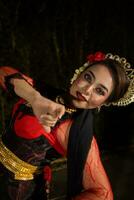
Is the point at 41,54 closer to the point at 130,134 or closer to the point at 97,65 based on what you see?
the point at 130,134

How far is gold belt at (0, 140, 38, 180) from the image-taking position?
2.31m

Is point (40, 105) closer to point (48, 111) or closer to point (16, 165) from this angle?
point (48, 111)

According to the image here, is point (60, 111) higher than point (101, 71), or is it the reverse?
point (101, 71)

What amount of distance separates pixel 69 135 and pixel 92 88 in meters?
0.30

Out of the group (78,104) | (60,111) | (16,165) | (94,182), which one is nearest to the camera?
(60,111)

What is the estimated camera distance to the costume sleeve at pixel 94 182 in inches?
79.0

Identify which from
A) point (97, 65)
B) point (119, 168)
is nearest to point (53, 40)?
point (119, 168)

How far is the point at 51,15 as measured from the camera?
5.28 m

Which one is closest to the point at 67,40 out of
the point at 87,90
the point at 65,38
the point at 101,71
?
the point at 65,38

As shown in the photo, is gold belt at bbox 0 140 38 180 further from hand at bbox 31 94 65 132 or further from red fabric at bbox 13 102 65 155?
hand at bbox 31 94 65 132

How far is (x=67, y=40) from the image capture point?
5566mm

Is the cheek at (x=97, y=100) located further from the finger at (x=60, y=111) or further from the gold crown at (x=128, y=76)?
the finger at (x=60, y=111)

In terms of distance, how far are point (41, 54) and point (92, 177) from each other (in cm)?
323

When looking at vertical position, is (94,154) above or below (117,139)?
above
